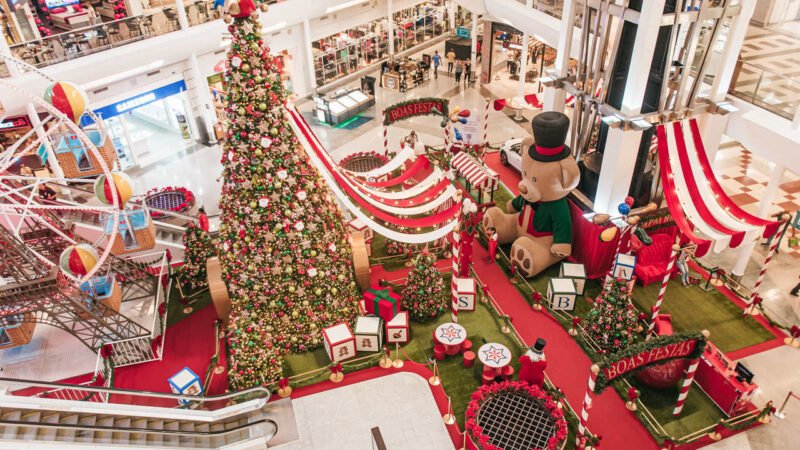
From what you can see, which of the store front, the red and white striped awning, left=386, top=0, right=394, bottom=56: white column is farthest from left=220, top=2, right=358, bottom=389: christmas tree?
left=386, top=0, right=394, bottom=56: white column

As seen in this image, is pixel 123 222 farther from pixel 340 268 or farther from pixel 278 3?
pixel 278 3

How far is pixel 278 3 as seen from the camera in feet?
60.2

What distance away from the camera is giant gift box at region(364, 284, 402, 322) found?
1079cm

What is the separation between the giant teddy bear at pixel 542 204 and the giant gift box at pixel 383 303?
2976 millimetres

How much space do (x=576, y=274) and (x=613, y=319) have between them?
60.6 inches

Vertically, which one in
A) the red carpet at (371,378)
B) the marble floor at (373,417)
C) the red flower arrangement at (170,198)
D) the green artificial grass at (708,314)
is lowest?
the marble floor at (373,417)

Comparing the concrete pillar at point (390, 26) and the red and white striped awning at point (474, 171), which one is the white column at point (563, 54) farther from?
the concrete pillar at point (390, 26)

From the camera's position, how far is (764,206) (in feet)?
36.6

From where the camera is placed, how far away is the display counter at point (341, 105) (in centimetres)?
1912

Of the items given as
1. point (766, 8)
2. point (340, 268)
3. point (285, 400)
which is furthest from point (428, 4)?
point (285, 400)

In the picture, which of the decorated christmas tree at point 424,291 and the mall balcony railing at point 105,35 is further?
the mall balcony railing at point 105,35

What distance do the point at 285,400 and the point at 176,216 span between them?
5822 millimetres

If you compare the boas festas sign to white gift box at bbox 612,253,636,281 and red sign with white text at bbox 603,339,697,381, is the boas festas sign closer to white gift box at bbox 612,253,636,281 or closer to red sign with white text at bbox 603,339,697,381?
white gift box at bbox 612,253,636,281

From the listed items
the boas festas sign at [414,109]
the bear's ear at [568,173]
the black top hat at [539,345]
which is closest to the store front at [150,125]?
the boas festas sign at [414,109]
